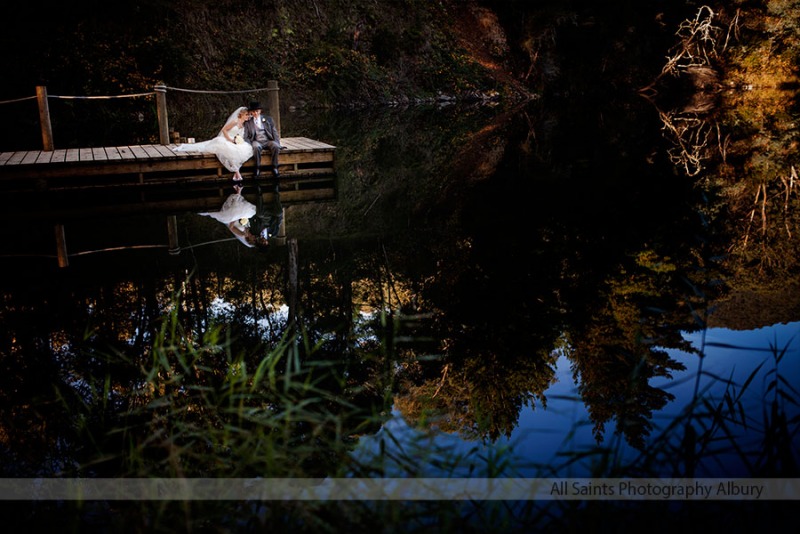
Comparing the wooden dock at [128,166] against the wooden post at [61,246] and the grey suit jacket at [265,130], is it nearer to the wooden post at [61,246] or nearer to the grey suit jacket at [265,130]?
the grey suit jacket at [265,130]

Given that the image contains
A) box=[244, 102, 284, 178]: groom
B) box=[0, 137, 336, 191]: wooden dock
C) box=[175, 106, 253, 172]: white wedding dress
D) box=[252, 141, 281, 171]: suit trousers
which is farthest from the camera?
box=[252, 141, 281, 171]: suit trousers

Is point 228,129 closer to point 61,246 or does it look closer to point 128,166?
point 128,166

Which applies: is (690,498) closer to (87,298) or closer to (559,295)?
(559,295)

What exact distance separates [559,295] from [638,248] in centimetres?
197

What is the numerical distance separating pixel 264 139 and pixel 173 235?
3.90 m

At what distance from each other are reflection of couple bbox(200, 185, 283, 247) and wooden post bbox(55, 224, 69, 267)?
2.03m

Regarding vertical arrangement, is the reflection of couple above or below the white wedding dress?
below

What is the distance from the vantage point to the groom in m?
12.2

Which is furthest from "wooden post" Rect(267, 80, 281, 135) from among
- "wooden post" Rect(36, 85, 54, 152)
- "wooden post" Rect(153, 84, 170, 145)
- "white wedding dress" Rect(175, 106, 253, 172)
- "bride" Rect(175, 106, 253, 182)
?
"wooden post" Rect(36, 85, 54, 152)

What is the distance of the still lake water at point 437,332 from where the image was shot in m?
3.95

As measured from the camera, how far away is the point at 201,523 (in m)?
3.17

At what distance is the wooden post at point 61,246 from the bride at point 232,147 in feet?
10.8

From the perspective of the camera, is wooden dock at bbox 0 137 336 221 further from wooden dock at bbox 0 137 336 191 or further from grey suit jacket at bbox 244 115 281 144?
grey suit jacket at bbox 244 115 281 144

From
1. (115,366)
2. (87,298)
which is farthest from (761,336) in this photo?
(87,298)
